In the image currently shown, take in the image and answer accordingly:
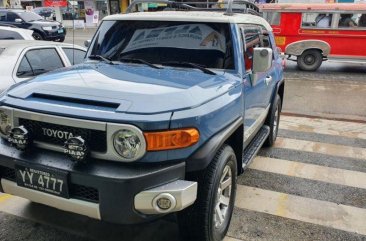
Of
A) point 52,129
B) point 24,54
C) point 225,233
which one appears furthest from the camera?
point 24,54

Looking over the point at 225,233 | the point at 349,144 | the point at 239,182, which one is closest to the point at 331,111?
the point at 349,144

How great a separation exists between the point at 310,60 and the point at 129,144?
12531mm

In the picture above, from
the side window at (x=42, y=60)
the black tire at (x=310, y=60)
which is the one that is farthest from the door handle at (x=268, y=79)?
the black tire at (x=310, y=60)

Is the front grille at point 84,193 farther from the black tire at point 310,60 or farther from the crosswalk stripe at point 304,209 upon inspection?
the black tire at point 310,60

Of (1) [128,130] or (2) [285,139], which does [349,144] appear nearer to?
(2) [285,139]

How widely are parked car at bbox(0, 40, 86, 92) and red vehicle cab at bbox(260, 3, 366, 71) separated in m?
9.23

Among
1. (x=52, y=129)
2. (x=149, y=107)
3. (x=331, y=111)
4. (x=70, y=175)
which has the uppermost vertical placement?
(x=149, y=107)

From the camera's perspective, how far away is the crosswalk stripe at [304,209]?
3631 mm

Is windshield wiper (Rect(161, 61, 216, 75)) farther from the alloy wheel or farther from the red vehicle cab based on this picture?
the red vehicle cab

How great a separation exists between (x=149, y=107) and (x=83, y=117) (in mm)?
434

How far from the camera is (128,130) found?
8.01ft

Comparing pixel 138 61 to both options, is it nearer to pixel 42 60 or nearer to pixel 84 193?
pixel 84 193

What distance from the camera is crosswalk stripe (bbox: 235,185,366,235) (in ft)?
11.9

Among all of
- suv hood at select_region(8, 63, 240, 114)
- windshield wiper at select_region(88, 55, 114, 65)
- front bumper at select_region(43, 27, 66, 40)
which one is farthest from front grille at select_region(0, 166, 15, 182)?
front bumper at select_region(43, 27, 66, 40)
